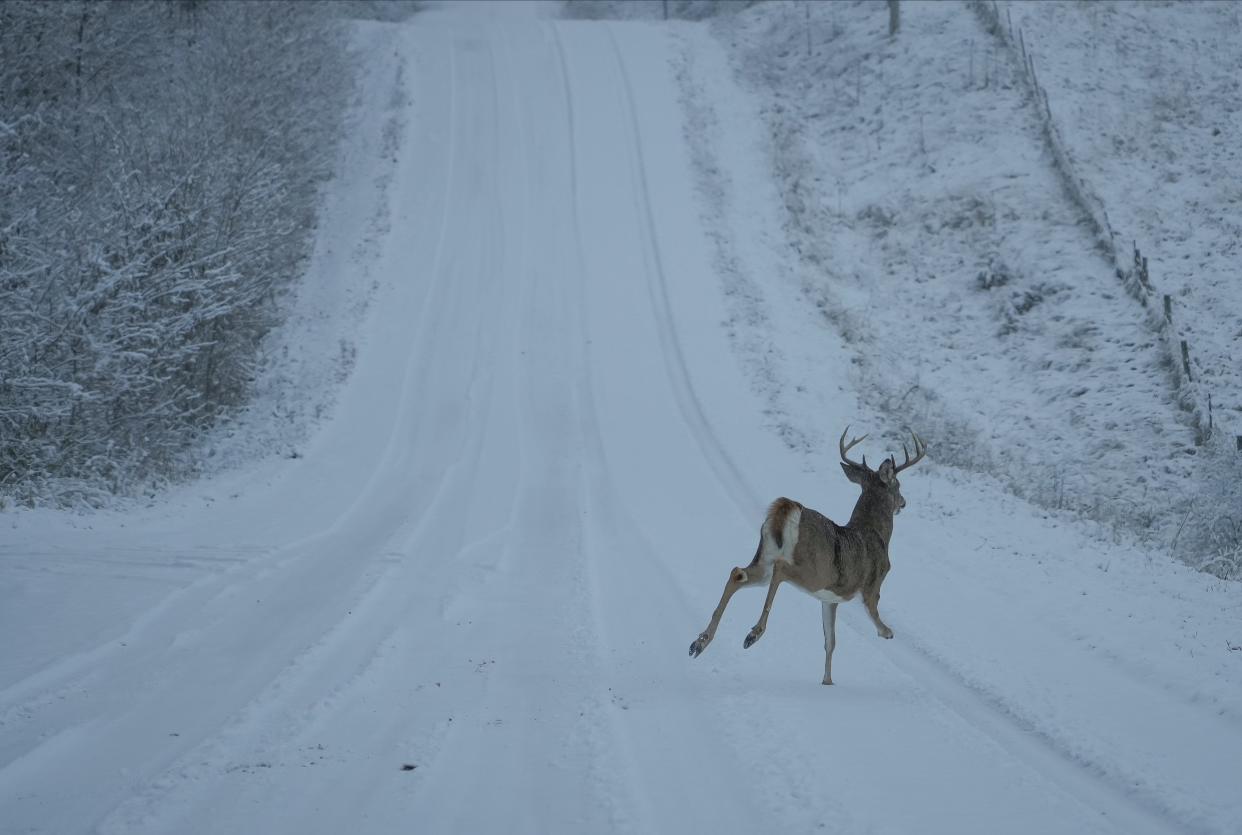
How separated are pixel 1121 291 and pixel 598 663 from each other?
59.4 feet

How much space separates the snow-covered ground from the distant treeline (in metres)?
1.65

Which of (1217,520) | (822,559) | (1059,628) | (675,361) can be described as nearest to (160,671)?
(822,559)

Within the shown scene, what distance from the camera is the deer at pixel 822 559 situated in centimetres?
672

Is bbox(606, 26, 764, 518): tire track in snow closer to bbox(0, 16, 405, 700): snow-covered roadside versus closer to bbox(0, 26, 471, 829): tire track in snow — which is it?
bbox(0, 26, 471, 829): tire track in snow

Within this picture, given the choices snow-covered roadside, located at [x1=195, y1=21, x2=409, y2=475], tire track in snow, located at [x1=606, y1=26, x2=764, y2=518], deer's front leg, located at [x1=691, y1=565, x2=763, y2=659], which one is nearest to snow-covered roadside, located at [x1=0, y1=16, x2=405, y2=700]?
snow-covered roadside, located at [x1=195, y1=21, x2=409, y2=475]

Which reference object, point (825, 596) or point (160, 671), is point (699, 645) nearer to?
point (825, 596)

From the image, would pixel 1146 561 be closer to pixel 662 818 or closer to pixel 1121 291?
pixel 662 818

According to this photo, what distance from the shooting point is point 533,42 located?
41.1 m

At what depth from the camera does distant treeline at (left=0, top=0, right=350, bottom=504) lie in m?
13.0

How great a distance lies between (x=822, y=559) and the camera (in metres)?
6.93

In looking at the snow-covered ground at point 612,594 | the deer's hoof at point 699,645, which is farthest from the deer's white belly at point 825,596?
the deer's hoof at point 699,645

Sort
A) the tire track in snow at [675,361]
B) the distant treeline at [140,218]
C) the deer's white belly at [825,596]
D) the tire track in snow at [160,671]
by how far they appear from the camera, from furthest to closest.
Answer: the tire track in snow at [675,361] < the distant treeline at [140,218] < the deer's white belly at [825,596] < the tire track in snow at [160,671]

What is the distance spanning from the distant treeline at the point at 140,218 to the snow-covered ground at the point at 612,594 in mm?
1646

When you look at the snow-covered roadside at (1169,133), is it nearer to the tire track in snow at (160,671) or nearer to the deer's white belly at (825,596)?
the deer's white belly at (825,596)
